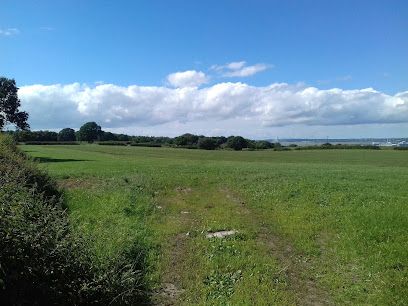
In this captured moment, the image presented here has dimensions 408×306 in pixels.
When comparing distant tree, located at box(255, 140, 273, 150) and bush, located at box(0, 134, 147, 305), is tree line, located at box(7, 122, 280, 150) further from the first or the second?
bush, located at box(0, 134, 147, 305)

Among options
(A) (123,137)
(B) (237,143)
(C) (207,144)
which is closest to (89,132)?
(A) (123,137)

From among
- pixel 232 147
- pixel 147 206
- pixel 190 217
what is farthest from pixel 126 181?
pixel 232 147

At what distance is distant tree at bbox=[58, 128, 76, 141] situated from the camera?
148050 mm

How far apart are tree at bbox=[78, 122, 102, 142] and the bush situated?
468 ft

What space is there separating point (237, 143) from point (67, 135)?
205ft

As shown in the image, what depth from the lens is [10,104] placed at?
65812mm

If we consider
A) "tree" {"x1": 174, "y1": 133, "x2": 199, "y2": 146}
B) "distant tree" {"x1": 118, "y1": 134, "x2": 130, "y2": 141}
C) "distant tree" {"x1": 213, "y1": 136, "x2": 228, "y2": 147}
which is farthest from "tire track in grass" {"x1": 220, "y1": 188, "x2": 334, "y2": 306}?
"distant tree" {"x1": 118, "y1": 134, "x2": 130, "y2": 141}

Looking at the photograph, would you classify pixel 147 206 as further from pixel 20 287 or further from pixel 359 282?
pixel 20 287

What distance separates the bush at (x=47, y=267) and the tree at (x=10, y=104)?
61974 mm

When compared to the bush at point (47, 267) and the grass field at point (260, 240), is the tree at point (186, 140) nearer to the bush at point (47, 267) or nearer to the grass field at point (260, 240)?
the grass field at point (260, 240)

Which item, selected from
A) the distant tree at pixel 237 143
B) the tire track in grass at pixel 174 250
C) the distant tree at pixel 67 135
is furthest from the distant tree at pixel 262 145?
the tire track in grass at pixel 174 250

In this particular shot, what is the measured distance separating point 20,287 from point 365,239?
876 centimetres

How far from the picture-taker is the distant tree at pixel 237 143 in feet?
383

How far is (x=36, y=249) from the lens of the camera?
23.6 feet
